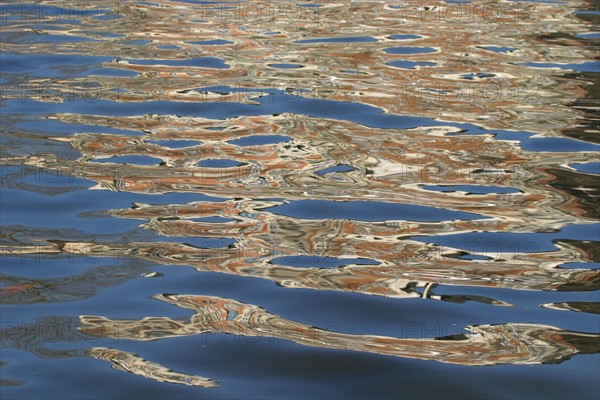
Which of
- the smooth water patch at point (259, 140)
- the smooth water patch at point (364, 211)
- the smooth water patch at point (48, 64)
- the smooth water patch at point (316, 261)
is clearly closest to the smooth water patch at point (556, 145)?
the smooth water patch at point (364, 211)

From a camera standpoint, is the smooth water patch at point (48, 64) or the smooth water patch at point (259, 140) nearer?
the smooth water patch at point (259, 140)

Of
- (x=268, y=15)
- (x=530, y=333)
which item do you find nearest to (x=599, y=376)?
(x=530, y=333)

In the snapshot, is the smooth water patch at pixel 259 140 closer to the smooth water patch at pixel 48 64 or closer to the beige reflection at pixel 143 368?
the smooth water patch at pixel 48 64

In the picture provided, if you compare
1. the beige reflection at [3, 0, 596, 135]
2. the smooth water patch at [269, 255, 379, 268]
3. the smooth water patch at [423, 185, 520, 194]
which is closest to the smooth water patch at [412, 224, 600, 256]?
the smooth water patch at [269, 255, 379, 268]

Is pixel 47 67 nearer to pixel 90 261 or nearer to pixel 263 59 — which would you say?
pixel 263 59

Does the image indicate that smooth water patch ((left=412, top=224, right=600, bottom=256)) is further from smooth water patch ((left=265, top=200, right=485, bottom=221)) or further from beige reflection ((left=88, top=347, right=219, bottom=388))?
beige reflection ((left=88, top=347, right=219, bottom=388))

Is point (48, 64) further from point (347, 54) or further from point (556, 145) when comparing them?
point (556, 145)
